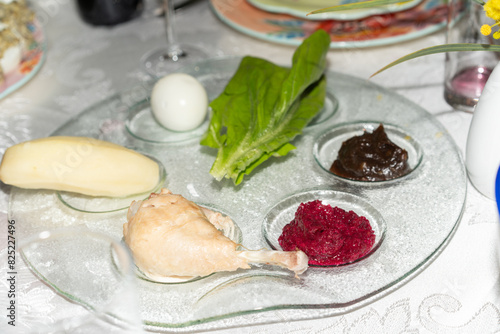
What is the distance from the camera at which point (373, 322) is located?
2.31ft

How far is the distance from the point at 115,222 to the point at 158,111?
250 millimetres

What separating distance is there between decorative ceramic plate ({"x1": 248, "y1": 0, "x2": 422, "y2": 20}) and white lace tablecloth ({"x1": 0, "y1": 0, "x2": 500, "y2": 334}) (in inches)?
3.5

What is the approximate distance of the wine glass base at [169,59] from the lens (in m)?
1.28

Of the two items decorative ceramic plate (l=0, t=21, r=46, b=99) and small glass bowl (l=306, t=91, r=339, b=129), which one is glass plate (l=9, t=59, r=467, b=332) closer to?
small glass bowl (l=306, t=91, r=339, b=129)

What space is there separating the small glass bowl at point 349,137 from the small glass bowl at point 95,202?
0.25 m

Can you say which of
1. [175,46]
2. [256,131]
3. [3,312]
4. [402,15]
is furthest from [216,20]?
[3,312]

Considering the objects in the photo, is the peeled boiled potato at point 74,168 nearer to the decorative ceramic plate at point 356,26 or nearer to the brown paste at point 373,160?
the brown paste at point 373,160

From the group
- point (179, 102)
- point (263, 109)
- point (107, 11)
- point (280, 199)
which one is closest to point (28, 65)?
point (107, 11)

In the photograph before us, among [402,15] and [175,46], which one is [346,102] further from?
[175,46]

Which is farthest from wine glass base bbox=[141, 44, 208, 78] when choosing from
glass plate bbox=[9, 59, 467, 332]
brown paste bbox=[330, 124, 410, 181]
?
brown paste bbox=[330, 124, 410, 181]

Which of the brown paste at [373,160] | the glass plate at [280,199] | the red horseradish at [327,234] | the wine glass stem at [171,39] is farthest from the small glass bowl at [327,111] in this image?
the wine glass stem at [171,39]

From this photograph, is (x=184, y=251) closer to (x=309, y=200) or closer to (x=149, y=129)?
(x=309, y=200)

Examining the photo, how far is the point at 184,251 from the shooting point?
711mm

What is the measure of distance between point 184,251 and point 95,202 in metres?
0.23
